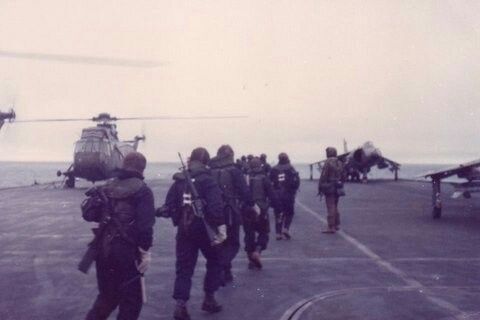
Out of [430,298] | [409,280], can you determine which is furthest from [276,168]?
[430,298]

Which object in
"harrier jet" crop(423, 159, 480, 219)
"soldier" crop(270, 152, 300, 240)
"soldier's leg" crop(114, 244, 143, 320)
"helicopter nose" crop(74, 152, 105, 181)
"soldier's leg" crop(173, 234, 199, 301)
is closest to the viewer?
"soldier's leg" crop(114, 244, 143, 320)

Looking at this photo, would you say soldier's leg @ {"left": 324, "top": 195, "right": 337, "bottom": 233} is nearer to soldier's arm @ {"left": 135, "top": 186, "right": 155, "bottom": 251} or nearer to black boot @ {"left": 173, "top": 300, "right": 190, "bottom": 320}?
black boot @ {"left": 173, "top": 300, "right": 190, "bottom": 320}

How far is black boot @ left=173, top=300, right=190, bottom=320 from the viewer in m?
7.18

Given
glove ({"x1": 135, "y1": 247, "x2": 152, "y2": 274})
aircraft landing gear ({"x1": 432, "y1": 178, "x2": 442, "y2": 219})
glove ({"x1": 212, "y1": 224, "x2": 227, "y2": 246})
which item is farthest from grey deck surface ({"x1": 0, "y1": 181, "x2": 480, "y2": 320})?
aircraft landing gear ({"x1": 432, "y1": 178, "x2": 442, "y2": 219})

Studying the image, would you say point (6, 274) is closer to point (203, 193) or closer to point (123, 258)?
point (203, 193)

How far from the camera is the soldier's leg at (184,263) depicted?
24.1 feet

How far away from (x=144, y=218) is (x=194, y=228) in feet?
4.96

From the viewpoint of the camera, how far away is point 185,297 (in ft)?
23.9

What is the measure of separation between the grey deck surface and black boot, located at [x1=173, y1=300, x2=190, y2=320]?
0.25 meters

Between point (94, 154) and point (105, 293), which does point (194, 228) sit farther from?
point (94, 154)

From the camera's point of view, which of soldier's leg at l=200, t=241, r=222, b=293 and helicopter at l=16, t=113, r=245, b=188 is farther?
helicopter at l=16, t=113, r=245, b=188

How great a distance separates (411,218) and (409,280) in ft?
36.0

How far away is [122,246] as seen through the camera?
5.89 m

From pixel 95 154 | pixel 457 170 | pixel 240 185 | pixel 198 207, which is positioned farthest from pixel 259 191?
pixel 95 154
